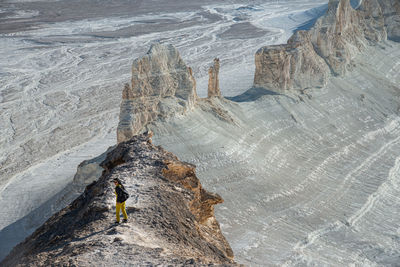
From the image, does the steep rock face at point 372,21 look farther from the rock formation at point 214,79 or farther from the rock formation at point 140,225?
the rock formation at point 140,225

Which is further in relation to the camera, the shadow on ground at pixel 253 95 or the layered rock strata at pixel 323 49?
the layered rock strata at pixel 323 49

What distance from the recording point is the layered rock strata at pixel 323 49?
2995 cm

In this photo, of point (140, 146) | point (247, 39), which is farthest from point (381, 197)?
point (247, 39)

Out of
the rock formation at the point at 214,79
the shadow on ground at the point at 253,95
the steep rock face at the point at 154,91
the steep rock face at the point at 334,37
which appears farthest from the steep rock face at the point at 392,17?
the steep rock face at the point at 154,91

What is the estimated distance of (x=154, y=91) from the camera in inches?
924

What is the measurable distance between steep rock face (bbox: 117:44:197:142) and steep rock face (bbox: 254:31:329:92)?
6786 mm

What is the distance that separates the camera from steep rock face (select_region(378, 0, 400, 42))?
44750 mm

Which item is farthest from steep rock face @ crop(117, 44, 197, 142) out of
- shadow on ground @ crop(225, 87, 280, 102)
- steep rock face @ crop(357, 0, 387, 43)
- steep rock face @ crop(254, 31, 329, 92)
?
steep rock face @ crop(357, 0, 387, 43)

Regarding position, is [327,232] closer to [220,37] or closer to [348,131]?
[348,131]

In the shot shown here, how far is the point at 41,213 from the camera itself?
21.7 meters

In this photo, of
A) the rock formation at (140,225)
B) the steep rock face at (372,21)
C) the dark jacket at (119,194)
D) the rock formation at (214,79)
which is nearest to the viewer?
the rock formation at (140,225)

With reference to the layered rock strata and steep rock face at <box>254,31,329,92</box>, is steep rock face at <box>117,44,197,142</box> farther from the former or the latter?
the layered rock strata

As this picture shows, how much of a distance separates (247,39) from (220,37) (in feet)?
15.7

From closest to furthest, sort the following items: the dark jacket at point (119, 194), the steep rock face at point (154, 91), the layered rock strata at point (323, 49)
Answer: the dark jacket at point (119, 194) < the steep rock face at point (154, 91) < the layered rock strata at point (323, 49)
